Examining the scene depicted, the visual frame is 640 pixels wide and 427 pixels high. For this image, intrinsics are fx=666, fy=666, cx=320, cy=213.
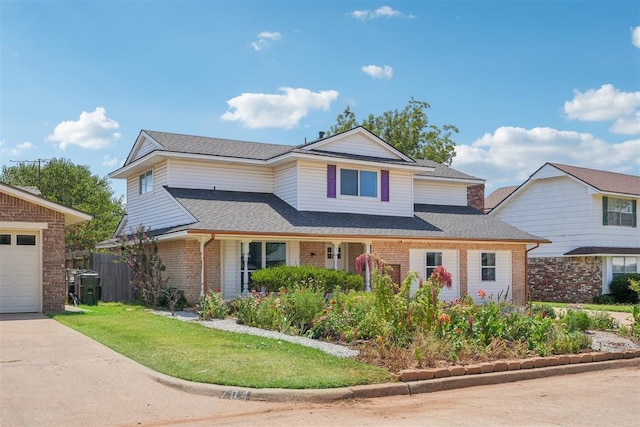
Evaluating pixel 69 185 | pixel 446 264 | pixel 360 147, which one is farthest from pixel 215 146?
pixel 69 185

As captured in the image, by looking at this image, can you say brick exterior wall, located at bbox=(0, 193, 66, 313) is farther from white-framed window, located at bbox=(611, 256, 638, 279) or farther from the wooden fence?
white-framed window, located at bbox=(611, 256, 638, 279)

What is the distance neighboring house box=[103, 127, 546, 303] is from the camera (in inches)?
865

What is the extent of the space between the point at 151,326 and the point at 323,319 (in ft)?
13.9

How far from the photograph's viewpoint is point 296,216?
2388 centimetres

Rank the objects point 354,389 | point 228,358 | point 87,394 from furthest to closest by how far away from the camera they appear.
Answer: point 228,358
point 354,389
point 87,394

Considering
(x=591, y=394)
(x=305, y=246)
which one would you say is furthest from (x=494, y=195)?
(x=591, y=394)

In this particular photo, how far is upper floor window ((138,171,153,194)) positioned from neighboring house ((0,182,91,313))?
6.39m

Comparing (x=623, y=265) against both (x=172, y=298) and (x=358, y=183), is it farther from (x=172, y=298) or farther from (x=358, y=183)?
(x=172, y=298)

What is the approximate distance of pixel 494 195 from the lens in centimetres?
3878

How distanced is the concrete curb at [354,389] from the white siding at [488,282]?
15454 millimetres

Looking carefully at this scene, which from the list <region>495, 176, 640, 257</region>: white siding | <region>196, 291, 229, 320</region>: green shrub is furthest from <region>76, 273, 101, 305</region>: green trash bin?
<region>495, 176, 640, 257</region>: white siding

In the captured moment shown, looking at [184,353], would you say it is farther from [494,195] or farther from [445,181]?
[494,195]

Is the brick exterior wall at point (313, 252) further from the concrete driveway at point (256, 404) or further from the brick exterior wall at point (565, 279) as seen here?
the brick exterior wall at point (565, 279)

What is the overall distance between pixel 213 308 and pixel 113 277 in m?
9.31
